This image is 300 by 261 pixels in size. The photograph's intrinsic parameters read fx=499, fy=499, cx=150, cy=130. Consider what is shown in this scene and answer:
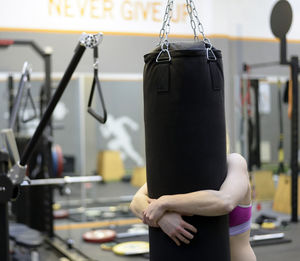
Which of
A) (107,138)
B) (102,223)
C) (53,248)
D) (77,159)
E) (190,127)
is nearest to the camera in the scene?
(190,127)

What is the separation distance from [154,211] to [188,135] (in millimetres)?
318

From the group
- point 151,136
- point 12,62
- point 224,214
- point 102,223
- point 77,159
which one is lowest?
point 102,223

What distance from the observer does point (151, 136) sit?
1984 mm

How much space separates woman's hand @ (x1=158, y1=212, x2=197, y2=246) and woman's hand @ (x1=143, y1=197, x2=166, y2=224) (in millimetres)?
24

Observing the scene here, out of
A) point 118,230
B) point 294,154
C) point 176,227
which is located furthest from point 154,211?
point 294,154

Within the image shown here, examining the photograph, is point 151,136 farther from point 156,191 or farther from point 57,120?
point 57,120

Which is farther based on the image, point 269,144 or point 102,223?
point 269,144

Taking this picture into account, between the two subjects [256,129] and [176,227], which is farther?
[256,129]

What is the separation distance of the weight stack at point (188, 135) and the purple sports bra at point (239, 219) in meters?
0.24

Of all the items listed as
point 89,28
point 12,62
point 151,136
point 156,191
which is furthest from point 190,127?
point 12,62

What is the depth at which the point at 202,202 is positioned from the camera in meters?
1.85

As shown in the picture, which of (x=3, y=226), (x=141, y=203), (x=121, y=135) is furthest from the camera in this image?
(x=121, y=135)

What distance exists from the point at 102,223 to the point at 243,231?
14.9 ft

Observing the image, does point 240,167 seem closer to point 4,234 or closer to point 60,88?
point 60,88
